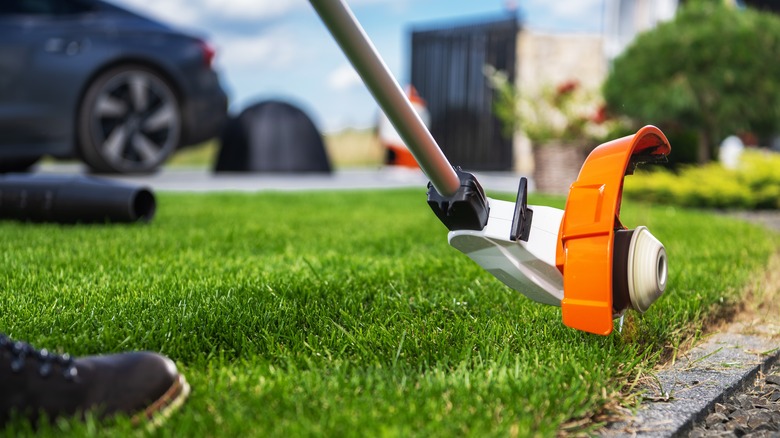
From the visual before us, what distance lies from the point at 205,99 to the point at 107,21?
41.7 inches

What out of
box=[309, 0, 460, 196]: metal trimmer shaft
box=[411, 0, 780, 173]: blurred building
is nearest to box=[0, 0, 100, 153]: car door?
box=[309, 0, 460, 196]: metal trimmer shaft

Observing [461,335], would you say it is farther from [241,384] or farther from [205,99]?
[205,99]

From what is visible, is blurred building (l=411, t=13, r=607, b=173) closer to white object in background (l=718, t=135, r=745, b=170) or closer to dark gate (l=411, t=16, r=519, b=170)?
dark gate (l=411, t=16, r=519, b=170)

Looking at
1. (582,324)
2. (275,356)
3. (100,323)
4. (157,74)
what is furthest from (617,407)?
(157,74)

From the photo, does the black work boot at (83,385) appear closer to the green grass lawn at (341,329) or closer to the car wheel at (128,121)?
the green grass lawn at (341,329)

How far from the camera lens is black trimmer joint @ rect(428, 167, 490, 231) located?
1.44 m

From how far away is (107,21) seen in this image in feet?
20.8

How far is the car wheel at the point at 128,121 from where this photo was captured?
6.24 m

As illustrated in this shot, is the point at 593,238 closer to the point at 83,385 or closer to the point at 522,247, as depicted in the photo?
the point at 522,247

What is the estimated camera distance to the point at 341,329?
1679mm

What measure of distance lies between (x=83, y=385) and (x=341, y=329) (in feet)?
2.08

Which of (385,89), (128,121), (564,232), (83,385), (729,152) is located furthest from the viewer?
(729,152)

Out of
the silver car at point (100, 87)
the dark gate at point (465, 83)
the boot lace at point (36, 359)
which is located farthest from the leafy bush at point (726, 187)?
the dark gate at point (465, 83)

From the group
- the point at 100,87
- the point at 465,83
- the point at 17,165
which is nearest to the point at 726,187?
the point at 100,87
